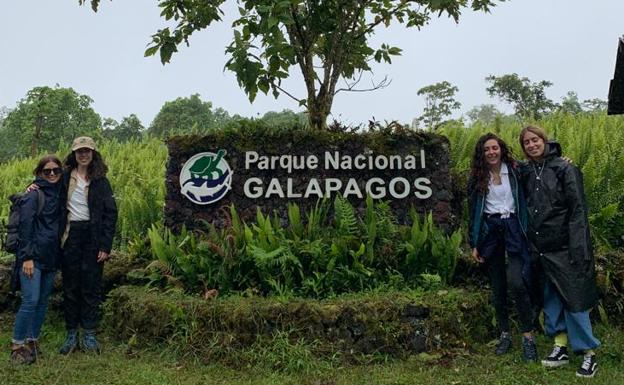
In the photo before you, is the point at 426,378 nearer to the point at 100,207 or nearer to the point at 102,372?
the point at 102,372

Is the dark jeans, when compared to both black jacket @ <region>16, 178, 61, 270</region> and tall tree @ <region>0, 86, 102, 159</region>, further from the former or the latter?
tall tree @ <region>0, 86, 102, 159</region>

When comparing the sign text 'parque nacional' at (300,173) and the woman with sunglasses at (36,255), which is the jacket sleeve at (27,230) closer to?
the woman with sunglasses at (36,255)

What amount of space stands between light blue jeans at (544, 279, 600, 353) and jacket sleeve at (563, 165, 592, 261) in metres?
0.34

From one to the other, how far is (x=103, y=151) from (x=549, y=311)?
36.0 feet

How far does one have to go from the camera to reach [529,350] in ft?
12.8

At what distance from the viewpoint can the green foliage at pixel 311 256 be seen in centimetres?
457

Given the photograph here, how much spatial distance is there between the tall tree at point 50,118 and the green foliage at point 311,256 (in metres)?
19.4

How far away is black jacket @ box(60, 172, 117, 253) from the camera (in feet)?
14.2

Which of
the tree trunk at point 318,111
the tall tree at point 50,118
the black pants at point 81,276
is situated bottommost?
the black pants at point 81,276

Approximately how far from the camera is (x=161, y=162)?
10.9 meters

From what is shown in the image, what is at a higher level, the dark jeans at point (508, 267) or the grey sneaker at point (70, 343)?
the dark jeans at point (508, 267)

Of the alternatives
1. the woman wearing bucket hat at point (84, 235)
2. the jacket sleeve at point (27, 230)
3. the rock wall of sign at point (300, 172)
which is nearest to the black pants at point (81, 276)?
the woman wearing bucket hat at point (84, 235)

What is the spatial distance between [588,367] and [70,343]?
3.76 m

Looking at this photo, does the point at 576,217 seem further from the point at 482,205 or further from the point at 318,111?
the point at 318,111
